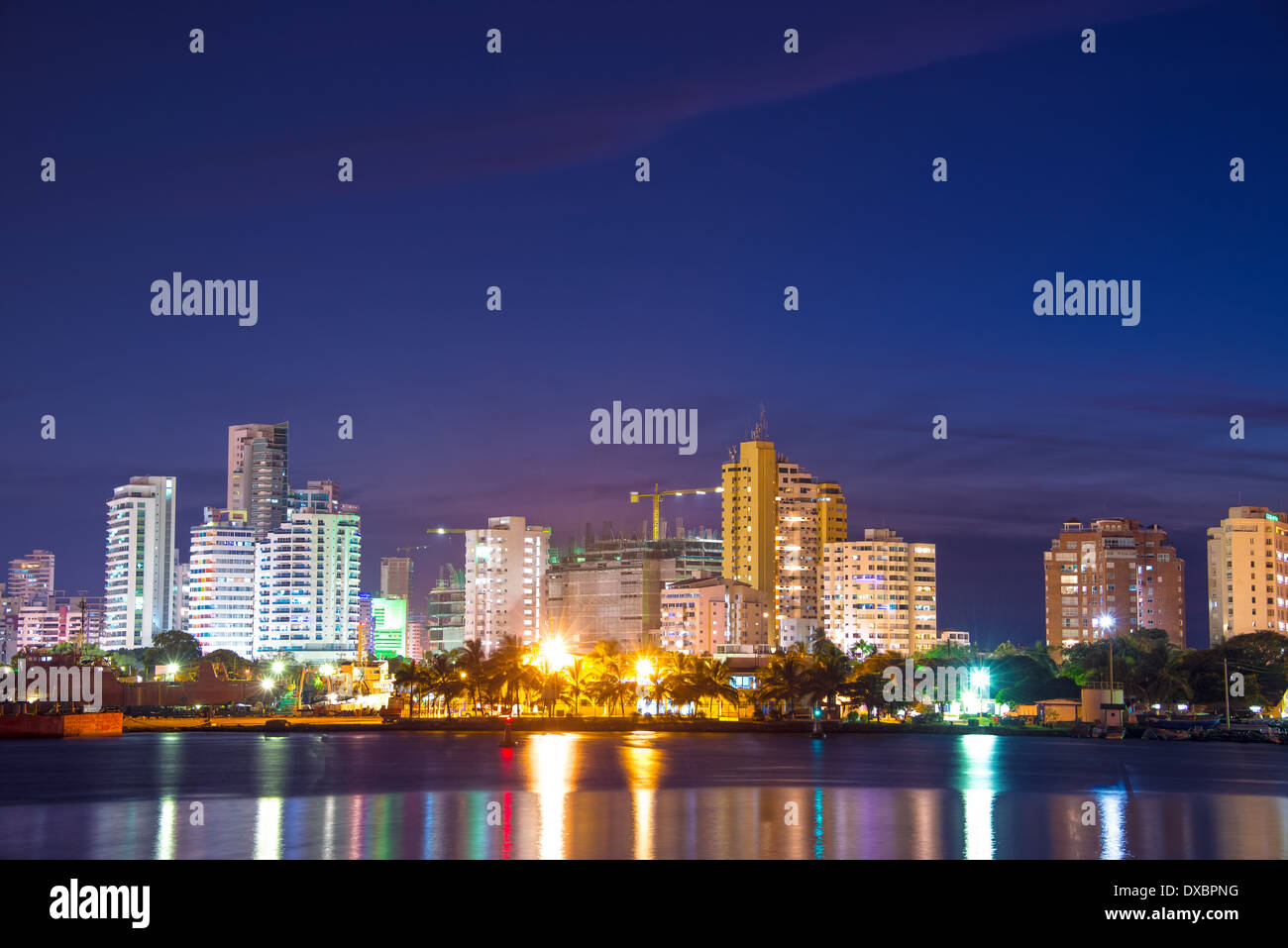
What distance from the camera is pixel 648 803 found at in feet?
217

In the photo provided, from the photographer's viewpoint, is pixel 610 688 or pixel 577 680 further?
pixel 577 680

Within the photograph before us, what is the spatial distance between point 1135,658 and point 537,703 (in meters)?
82.2

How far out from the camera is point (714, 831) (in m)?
55.4

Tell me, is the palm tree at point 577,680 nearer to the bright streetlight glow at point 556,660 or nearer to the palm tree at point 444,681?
the bright streetlight glow at point 556,660

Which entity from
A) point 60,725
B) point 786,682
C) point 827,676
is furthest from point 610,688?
point 60,725

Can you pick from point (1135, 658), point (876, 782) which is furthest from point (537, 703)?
point (876, 782)

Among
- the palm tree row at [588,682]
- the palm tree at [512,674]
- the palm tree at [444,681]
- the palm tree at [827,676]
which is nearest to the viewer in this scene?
the palm tree at [827,676]

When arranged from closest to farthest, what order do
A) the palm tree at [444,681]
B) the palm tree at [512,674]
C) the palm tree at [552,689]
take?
the palm tree at [512,674] < the palm tree at [552,689] < the palm tree at [444,681]

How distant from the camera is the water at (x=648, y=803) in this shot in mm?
52031

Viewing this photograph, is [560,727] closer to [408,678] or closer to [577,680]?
[577,680]

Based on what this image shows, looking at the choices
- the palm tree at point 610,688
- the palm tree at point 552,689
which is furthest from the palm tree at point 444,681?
the palm tree at point 610,688

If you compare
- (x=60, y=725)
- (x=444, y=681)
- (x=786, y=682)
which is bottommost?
(x=60, y=725)

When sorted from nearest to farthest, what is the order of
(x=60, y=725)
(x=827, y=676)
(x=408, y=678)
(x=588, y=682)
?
(x=827, y=676) < (x=60, y=725) < (x=588, y=682) < (x=408, y=678)
